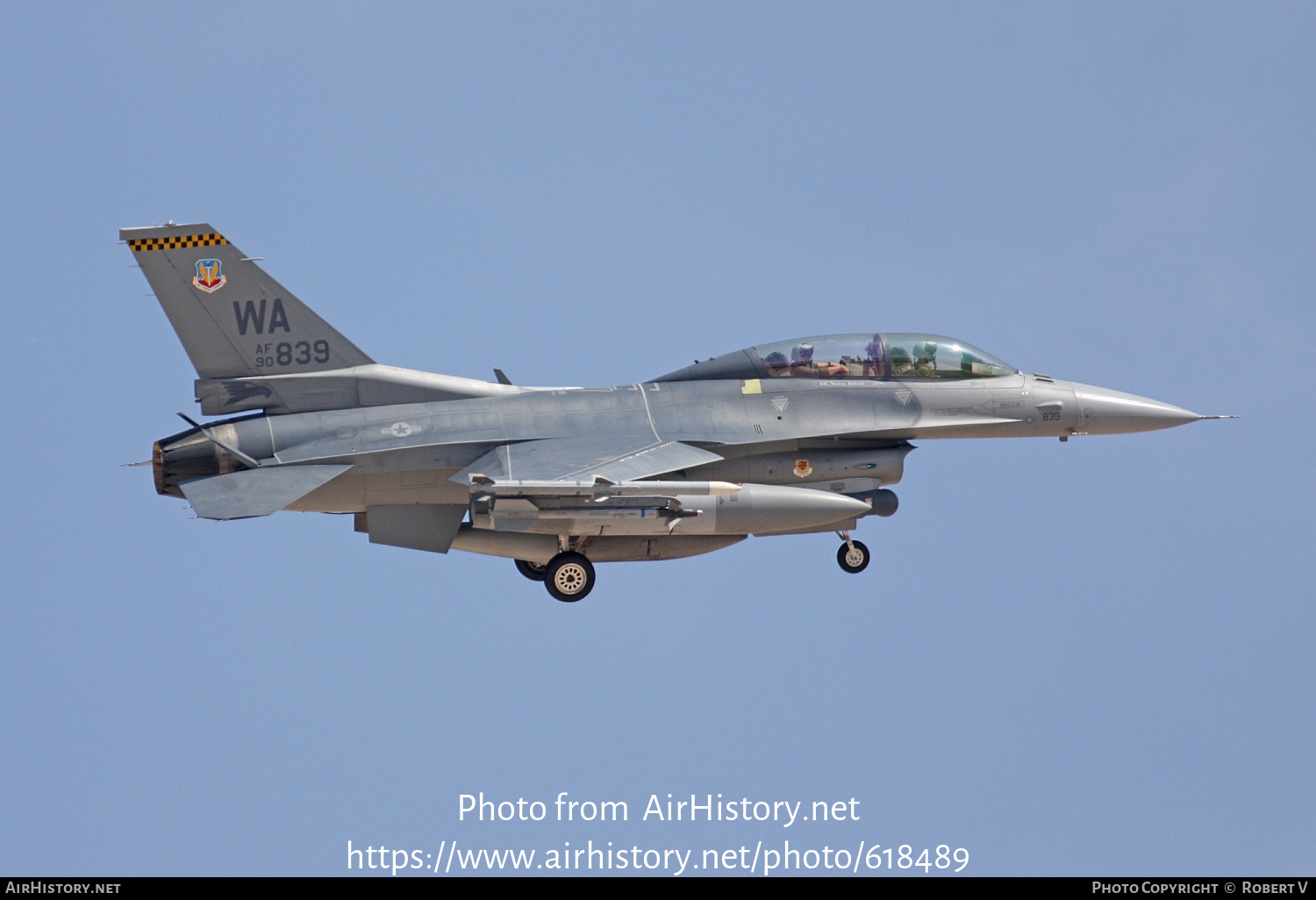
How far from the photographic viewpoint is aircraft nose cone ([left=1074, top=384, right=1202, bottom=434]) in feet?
88.2

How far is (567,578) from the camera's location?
2575 centimetres

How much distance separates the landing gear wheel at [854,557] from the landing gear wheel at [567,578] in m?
3.40

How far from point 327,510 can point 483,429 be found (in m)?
2.26

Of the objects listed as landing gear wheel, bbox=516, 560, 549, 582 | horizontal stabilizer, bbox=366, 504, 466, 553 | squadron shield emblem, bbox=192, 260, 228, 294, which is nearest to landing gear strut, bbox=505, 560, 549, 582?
landing gear wheel, bbox=516, 560, 549, 582

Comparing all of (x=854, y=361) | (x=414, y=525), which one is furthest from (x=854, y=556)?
(x=414, y=525)

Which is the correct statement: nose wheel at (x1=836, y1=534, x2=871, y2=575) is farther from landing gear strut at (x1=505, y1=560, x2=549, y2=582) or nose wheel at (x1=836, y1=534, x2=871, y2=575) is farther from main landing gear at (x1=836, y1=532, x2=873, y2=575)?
landing gear strut at (x1=505, y1=560, x2=549, y2=582)

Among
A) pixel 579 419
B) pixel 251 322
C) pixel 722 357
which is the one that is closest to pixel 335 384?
pixel 251 322

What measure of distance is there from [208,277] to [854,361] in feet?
27.2

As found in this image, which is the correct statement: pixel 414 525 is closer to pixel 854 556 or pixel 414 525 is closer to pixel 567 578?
pixel 567 578

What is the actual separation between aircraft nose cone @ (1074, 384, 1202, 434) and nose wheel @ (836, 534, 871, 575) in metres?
3.36
